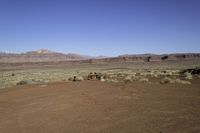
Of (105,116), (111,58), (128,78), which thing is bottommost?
(105,116)

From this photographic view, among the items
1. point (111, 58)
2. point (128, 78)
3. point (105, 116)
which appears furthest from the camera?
point (111, 58)

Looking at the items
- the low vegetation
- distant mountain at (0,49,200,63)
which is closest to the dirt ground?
the low vegetation

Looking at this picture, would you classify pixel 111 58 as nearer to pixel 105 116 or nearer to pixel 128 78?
pixel 128 78

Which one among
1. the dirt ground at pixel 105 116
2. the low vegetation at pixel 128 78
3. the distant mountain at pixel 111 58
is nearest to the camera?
the dirt ground at pixel 105 116

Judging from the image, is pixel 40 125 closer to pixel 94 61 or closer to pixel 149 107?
pixel 149 107

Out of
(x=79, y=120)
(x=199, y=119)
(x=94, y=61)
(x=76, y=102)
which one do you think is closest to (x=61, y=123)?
(x=79, y=120)

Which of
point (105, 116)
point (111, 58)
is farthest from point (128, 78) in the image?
point (111, 58)

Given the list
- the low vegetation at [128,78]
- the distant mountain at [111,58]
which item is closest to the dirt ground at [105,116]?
the low vegetation at [128,78]

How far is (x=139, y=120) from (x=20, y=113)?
5.66 metres

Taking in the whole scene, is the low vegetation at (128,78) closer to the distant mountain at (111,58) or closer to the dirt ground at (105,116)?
the dirt ground at (105,116)

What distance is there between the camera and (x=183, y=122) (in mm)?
8164

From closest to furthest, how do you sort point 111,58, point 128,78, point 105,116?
point 105,116 → point 128,78 → point 111,58

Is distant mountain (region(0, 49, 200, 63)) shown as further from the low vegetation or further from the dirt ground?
the dirt ground

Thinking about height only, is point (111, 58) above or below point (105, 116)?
above
